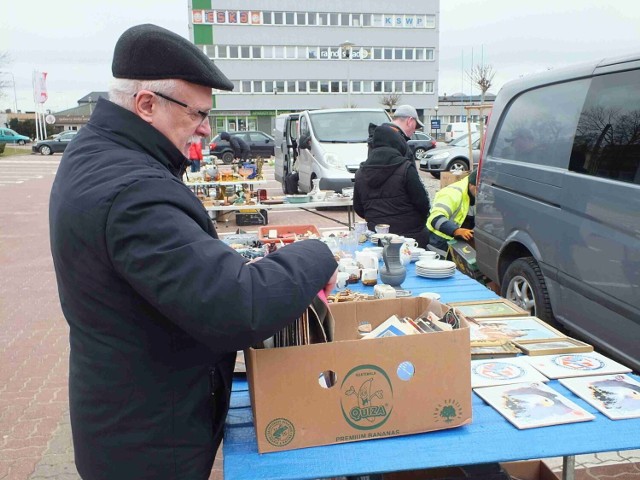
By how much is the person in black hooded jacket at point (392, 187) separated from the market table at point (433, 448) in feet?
11.4

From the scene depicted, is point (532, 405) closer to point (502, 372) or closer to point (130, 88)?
point (502, 372)

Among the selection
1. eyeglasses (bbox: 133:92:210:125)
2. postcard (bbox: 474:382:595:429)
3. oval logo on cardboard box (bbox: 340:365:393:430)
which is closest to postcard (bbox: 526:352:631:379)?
postcard (bbox: 474:382:595:429)

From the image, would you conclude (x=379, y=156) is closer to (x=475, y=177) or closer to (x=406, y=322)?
(x=475, y=177)

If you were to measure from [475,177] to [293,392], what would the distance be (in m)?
4.66

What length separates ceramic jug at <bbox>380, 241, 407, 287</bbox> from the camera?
331 cm

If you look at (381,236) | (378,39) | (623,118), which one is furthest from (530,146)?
(378,39)

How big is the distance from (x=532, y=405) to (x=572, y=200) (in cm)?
234

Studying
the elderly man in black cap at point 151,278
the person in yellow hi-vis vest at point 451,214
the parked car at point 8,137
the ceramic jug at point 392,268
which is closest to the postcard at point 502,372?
the elderly man in black cap at point 151,278

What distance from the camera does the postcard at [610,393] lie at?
73.1 inches

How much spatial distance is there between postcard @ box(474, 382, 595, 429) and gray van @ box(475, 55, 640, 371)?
1.63m

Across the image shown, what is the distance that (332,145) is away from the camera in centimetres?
1171

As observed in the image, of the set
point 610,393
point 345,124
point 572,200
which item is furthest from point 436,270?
point 345,124

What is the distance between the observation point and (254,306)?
1.32 metres

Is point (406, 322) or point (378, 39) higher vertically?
point (378, 39)
